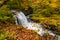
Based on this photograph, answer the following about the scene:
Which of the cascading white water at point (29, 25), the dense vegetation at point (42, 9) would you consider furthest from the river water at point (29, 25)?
the dense vegetation at point (42, 9)

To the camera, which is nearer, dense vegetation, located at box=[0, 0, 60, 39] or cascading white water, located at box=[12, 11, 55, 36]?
cascading white water, located at box=[12, 11, 55, 36]

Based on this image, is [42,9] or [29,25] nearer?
[29,25]

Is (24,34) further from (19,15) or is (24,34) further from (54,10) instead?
(54,10)

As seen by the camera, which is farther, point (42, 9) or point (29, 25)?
point (42, 9)

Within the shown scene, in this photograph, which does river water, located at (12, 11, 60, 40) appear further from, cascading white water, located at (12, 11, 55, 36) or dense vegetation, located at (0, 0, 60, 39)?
dense vegetation, located at (0, 0, 60, 39)

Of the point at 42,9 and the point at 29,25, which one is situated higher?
the point at 42,9

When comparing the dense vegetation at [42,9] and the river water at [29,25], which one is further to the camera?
the dense vegetation at [42,9]

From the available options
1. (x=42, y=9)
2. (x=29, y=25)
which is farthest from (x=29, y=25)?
(x=42, y=9)

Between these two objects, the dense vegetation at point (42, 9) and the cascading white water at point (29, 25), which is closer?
the cascading white water at point (29, 25)

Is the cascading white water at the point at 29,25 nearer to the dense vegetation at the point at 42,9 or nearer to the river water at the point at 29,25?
Answer: the river water at the point at 29,25

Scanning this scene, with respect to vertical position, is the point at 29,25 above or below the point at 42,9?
Result: below

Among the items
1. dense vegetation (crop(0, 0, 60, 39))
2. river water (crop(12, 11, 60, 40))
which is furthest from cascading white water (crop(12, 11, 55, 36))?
dense vegetation (crop(0, 0, 60, 39))

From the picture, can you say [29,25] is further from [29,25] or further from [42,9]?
[42,9]

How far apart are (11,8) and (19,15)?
0.85 meters
